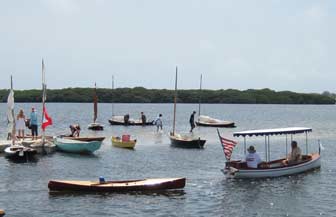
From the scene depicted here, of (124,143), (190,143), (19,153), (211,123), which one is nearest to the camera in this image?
(19,153)

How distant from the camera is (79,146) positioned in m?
41.0

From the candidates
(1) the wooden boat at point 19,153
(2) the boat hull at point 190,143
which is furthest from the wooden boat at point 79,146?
(2) the boat hull at point 190,143

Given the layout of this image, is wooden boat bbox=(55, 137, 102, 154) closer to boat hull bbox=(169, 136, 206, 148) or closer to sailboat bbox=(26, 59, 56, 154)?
sailboat bbox=(26, 59, 56, 154)

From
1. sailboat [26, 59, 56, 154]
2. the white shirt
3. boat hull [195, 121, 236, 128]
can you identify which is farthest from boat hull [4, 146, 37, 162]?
boat hull [195, 121, 236, 128]

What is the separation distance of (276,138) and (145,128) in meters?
20.1

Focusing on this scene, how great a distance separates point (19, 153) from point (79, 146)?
601 centimetres

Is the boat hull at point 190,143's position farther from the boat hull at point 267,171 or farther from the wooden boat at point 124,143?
the boat hull at point 267,171

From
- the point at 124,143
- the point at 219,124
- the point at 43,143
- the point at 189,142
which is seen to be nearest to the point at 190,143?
the point at 189,142

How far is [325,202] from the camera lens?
25562mm

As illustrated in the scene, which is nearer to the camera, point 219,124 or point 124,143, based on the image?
point 124,143

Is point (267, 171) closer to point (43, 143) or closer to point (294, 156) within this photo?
point (294, 156)

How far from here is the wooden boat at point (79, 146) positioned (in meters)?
40.9

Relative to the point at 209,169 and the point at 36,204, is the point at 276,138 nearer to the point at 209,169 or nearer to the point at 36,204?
the point at 209,169

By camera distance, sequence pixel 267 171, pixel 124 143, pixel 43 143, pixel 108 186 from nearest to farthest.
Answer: pixel 108 186, pixel 267 171, pixel 43 143, pixel 124 143
